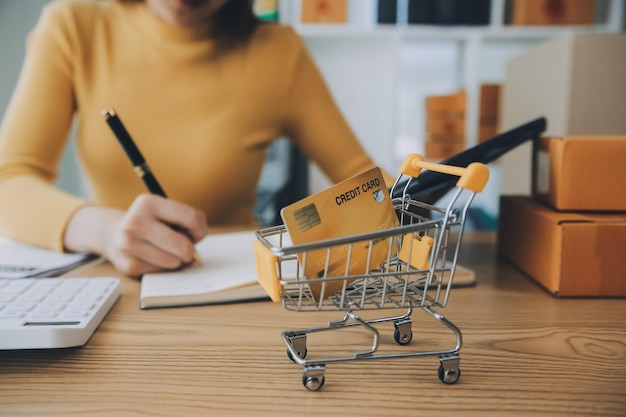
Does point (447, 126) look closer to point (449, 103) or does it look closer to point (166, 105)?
point (449, 103)

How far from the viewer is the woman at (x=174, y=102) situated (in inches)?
37.9

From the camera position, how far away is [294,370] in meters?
0.38

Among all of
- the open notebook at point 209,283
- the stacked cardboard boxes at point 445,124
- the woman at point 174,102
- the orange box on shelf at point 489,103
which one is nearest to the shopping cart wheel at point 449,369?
the open notebook at point 209,283

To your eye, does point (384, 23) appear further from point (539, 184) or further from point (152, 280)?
point (152, 280)

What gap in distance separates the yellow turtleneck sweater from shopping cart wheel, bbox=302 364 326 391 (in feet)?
2.46

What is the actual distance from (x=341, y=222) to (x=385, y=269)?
0.06 metres

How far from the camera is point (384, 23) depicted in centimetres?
182

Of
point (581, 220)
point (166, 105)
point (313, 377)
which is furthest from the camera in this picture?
point (166, 105)

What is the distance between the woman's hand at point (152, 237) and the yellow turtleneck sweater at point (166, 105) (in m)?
0.38

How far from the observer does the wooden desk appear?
0.33 m

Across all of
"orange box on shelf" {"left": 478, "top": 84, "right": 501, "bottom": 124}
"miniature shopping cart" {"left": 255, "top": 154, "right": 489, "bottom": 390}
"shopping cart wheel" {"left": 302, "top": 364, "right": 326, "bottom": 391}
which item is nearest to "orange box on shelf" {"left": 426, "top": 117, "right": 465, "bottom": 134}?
"orange box on shelf" {"left": 478, "top": 84, "right": 501, "bottom": 124}

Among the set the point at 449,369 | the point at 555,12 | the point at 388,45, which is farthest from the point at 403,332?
the point at 555,12

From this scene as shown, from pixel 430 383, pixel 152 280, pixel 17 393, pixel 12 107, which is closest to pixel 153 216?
pixel 152 280

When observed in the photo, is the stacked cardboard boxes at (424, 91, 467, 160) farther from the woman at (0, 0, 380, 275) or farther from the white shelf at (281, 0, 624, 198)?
the woman at (0, 0, 380, 275)
